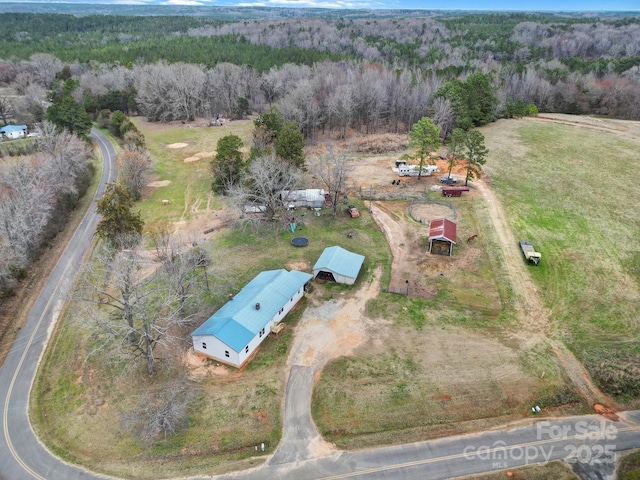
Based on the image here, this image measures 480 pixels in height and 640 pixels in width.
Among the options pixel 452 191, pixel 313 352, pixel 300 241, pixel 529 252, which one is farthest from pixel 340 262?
pixel 452 191

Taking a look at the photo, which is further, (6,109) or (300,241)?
(6,109)

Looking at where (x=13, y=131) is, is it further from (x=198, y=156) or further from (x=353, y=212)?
(x=353, y=212)

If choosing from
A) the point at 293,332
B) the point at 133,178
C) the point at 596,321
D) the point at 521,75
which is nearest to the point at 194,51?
the point at 133,178

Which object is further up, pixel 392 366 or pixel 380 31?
pixel 380 31

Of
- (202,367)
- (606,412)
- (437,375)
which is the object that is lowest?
(606,412)

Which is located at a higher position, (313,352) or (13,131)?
(13,131)

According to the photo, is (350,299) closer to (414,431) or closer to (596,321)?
(414,431)
